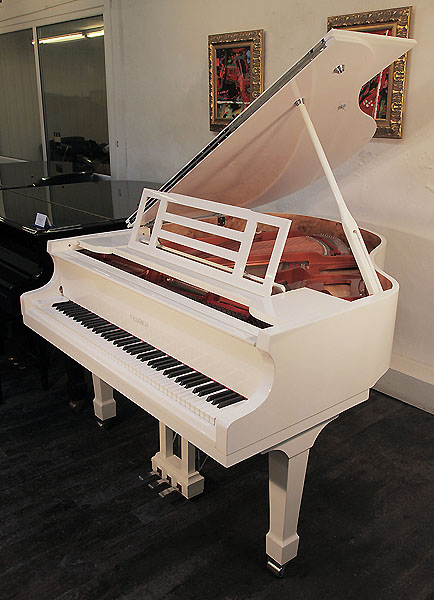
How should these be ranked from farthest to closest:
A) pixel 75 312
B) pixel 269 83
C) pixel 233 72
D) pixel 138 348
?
pixel 233 72
pixel 269 83
pixel 75 312
pixel 138 348

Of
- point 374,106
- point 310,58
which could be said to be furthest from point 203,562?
point 374,106

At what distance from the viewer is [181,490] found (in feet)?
8.18

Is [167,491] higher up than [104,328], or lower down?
lower down

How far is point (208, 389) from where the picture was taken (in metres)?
1.85

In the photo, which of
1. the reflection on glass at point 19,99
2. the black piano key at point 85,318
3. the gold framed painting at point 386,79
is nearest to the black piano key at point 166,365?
the black piano key at point 85,318

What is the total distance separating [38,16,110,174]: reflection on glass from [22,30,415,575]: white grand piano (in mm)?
3234

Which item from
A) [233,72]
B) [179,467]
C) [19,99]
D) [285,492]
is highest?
[233,72]

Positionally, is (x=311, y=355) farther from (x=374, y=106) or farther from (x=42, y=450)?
(x=374, y=106)

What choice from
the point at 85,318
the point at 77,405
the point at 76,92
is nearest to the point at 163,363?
the point at 85,318

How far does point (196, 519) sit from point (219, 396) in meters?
0.81

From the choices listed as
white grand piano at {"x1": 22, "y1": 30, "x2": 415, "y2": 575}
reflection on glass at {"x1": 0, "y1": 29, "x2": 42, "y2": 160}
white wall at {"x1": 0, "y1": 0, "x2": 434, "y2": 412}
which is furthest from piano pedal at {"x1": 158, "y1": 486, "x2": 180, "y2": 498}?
reflection on glass at {"x1": 0, "y1": 29, "x2": 42, "y2": 160}

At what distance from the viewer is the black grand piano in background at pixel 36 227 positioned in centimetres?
295

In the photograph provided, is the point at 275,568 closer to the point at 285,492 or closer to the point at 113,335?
the point at 285,492

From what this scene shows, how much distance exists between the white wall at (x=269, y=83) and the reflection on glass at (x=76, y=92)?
0.87 ft
